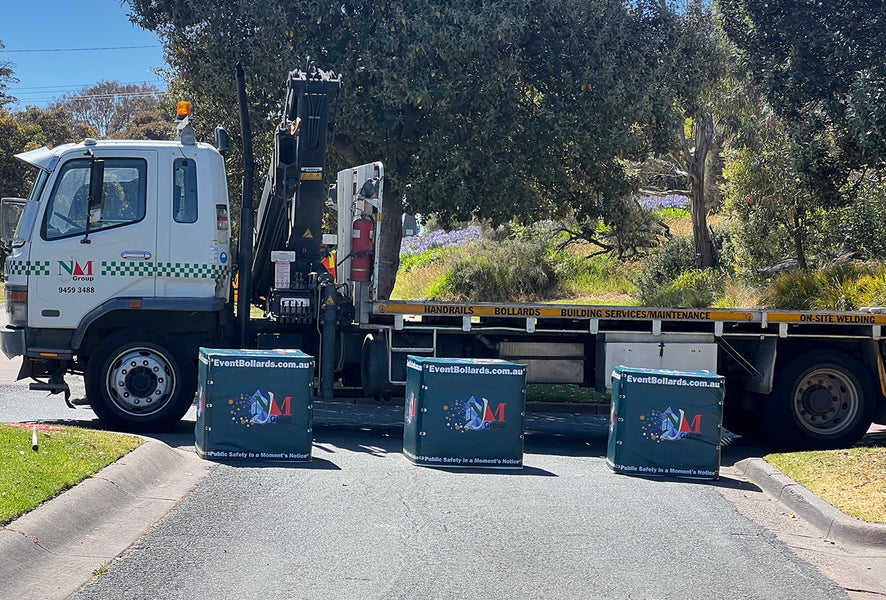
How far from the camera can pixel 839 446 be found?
11148mm

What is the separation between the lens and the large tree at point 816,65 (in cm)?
1405

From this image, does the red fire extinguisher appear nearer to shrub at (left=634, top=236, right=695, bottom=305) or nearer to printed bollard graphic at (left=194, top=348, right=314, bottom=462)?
printed bollard graphic at (left=194, top=348, right=314, bottom=462)

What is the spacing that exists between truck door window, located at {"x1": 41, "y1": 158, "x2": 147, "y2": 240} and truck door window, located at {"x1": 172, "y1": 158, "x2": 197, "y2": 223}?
312 millimetres

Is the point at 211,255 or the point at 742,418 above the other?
the point at 211,255

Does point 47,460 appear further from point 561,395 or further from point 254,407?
point 561,395

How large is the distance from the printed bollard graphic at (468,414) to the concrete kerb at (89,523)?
1936 mm

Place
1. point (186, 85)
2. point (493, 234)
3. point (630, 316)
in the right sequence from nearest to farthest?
point (630, 316)
point (186, 85)
point (493, 234)

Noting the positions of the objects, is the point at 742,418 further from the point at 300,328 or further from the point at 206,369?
the point at 206,369

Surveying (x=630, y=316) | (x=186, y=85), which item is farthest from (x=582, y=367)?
(x=186, y=85)

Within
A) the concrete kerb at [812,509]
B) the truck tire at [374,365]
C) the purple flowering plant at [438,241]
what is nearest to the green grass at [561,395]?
the truck tire at [374,365]

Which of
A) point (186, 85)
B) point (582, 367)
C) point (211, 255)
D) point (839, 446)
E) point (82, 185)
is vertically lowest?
point (839, 446)

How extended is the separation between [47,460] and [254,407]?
191 centimetres

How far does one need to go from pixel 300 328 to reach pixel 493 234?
25.2 meters

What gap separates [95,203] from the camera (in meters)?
10.2
